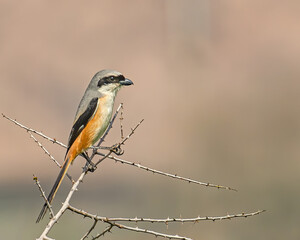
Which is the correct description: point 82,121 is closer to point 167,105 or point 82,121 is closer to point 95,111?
point 95,111

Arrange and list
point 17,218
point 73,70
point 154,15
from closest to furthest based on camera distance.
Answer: point 17,218 < point 73,70 < point 154,15

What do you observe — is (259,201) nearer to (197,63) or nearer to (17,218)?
(17,218)

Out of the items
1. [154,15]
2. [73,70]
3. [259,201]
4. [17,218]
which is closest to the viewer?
[259,201]

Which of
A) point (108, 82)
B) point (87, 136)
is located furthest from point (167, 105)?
point (87, 136)

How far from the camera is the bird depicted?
226 inches

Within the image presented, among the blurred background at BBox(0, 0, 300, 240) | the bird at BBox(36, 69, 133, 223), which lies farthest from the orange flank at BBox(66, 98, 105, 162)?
the blurred background at BBox(0, 0, 300, 240)

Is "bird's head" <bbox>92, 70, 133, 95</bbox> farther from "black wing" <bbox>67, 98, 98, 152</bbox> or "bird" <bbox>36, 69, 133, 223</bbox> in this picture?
"black wing" <bbox>67, 98, 98, 152</bbox>

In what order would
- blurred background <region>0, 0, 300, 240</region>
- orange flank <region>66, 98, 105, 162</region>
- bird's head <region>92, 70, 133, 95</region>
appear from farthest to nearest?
1. blurred background <region>0, 0, 300, 240</region>
2. bird's head <region>92, 70, 133, 95</region>
3. orange flank <region>66, 98, 105, 162</region>

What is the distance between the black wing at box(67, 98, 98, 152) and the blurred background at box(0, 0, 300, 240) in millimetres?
6818

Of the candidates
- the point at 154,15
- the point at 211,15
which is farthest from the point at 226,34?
the point at 154,15

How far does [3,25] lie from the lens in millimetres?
23484

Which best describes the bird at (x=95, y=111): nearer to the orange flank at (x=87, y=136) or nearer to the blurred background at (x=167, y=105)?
the orange flank at (x=87, y=136)

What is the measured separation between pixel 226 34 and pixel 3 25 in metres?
6.94

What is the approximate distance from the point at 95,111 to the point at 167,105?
17212 millimetres
